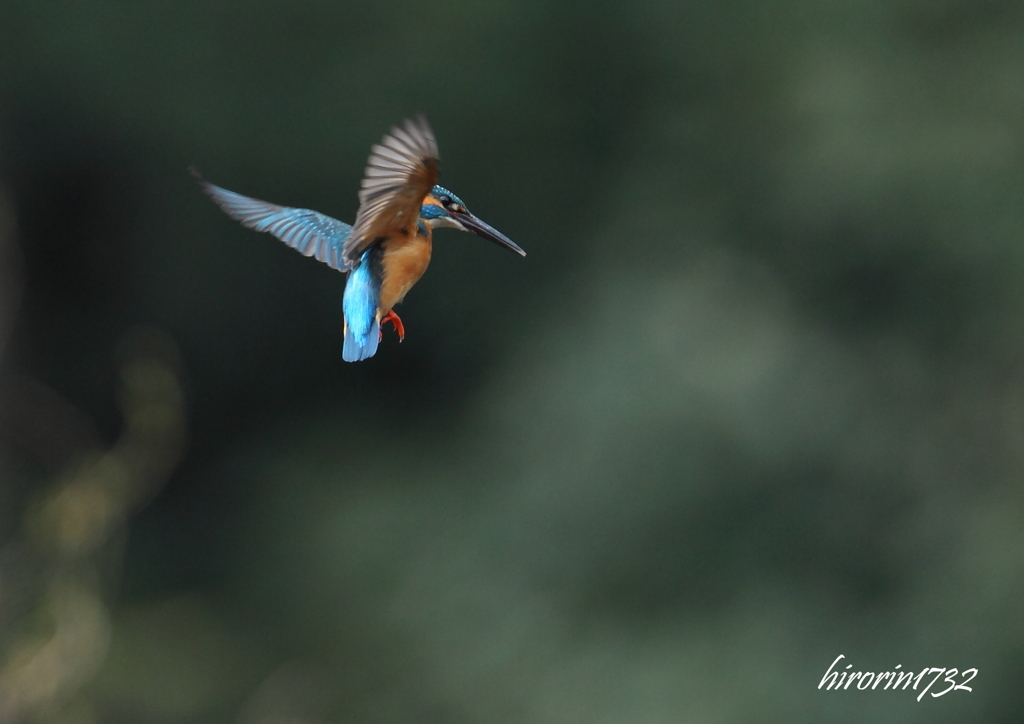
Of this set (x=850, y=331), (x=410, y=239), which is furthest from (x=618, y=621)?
(x=410, y=239)

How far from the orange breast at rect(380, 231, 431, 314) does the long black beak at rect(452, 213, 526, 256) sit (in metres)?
0.06

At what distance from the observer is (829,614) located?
17.7ft

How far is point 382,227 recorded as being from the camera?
1.27m

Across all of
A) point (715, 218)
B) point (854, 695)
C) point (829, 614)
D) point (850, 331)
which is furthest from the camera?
point (715, 218)

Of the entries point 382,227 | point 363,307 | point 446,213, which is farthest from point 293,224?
point 382,227

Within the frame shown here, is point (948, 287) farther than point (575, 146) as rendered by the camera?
No

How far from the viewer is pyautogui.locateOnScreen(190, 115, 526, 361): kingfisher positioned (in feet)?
A: 3.82

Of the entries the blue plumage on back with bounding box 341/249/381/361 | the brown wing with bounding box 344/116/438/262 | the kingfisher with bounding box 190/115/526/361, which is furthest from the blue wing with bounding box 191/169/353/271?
the brown wing with bounding box 344/116/438/262

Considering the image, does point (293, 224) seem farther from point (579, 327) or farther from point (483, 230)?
point (579, 327)

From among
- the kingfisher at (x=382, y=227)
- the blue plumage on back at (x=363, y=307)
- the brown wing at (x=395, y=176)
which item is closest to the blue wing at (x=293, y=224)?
the kingfisher at (x=382, y=227)

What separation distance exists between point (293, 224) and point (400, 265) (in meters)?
0.50

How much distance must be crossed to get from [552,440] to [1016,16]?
3.13 m

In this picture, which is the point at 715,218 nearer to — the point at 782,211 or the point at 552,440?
the point at 782,211

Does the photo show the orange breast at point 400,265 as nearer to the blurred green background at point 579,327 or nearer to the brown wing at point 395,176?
the brown wing at point 395,176
